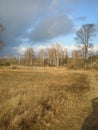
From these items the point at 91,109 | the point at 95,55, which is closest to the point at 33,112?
the point at 91,109

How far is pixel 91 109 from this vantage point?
10.4 meters

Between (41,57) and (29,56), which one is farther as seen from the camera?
(29,56)

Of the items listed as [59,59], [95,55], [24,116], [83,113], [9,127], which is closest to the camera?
[9,127]

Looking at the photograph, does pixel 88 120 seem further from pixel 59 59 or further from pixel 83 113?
pixel 59 59

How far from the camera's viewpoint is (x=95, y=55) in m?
64.6

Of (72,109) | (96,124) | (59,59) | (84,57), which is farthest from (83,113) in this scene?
(59,59)

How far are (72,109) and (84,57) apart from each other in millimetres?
50000

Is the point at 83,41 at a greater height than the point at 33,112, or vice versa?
the point at 83,41

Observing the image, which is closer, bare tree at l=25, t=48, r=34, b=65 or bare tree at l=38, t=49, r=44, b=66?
bare tree at l=38, t=49, r=44, b=66

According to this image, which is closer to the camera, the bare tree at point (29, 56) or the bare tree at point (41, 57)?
the bare tree at point (41, 57)

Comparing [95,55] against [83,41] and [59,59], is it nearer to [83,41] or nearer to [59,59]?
[83,41]

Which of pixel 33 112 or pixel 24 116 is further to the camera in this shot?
pixel 33 112

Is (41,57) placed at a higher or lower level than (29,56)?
lower

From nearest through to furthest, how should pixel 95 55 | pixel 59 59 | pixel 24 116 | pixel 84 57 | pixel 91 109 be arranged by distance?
1. pixel 24 116
2. pixel 91 109
3. pixel 84 57
4. pixel 95 55
5. pixel 59 59
